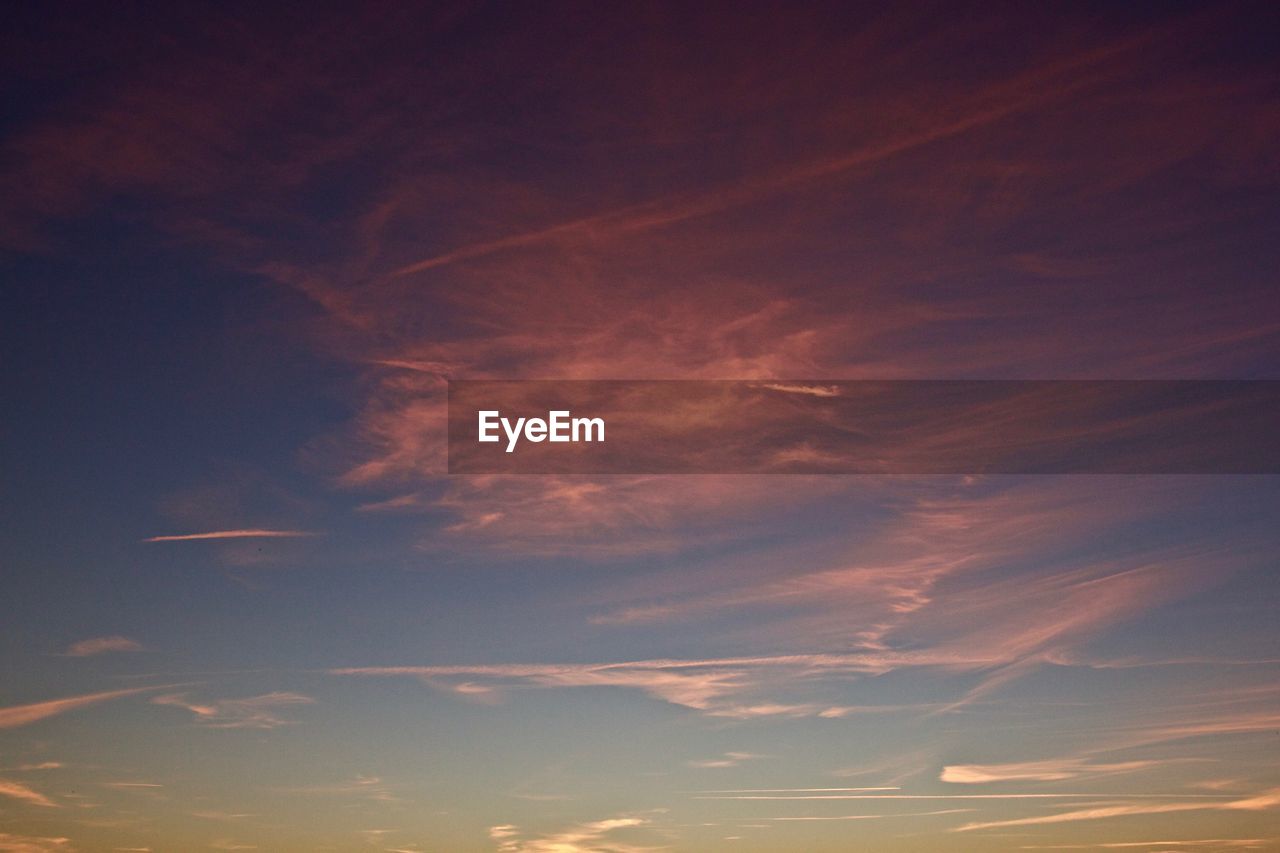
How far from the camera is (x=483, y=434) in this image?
189ft

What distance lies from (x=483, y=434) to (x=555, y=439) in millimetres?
2560

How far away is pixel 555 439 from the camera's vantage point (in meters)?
57.9
